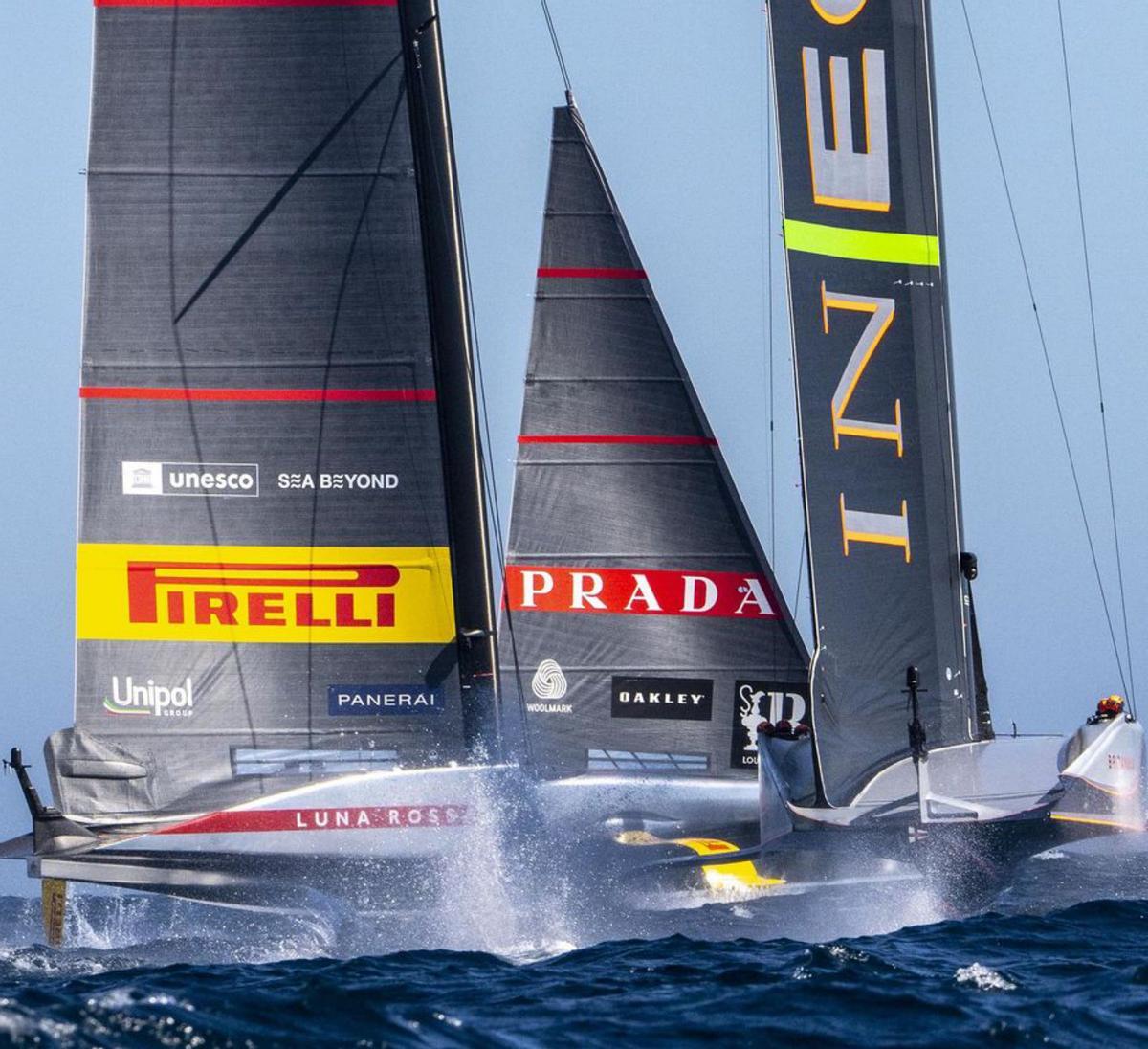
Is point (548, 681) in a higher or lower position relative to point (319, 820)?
higher

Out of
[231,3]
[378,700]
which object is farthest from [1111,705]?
[231,3]

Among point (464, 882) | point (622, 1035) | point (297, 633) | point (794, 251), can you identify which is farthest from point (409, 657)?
point (622, 1035)

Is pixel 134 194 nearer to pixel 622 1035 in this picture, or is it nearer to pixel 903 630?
pixel 903 630

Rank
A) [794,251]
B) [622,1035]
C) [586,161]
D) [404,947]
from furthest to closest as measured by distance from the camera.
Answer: [586,161] < [794,251] < [404,947] < [622,1035]

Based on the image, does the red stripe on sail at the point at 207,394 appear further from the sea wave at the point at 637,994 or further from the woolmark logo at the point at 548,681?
the woolmark logo at the point at 548,681

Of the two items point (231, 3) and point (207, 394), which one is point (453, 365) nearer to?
point (207, 394)

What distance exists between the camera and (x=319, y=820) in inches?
491

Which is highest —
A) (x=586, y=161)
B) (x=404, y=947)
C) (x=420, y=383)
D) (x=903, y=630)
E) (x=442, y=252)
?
(x=586, y=161)

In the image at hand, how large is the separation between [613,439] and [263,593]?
13.1 ft

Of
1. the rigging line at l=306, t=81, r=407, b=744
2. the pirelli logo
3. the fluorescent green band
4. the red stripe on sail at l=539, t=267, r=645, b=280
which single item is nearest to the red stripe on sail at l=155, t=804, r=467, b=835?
the rigging line at l=306, t=81, r=407, b=744

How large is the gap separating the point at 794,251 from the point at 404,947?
194 inches

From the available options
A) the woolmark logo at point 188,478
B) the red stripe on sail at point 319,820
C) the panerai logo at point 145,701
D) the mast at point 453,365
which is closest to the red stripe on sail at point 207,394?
the woolmark logo at point 188,478

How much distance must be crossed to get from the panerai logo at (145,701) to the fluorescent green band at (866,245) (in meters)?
4.88

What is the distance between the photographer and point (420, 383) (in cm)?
1328
